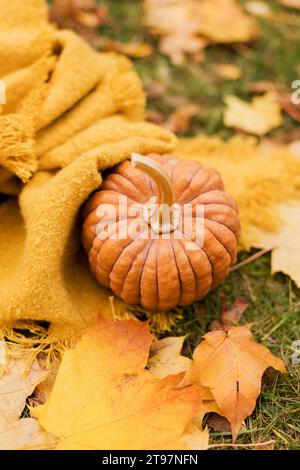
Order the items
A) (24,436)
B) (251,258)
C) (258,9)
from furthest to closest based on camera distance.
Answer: (258,9)
(251,258)
(24,436)

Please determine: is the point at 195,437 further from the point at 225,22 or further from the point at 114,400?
the point at 225,22

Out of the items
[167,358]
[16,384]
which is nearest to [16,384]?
[16,384]

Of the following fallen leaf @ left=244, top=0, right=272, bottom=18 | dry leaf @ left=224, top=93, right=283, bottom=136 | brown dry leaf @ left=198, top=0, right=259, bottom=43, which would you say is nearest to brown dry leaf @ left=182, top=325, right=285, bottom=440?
dry leaf @ left=224, top=93, right=283, bottom=136

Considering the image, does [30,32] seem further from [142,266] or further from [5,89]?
[142,266]

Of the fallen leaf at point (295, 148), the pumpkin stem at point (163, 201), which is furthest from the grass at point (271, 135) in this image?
the pumpkin stem at point (163, 201)

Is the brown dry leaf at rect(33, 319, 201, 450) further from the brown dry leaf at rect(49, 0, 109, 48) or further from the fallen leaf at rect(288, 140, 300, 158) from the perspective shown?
the brown dry leaf at rect(49, 0, 109, 48)

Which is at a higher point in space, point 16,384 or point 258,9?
point 258,9

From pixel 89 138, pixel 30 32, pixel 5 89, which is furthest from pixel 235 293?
pixel 30 32
